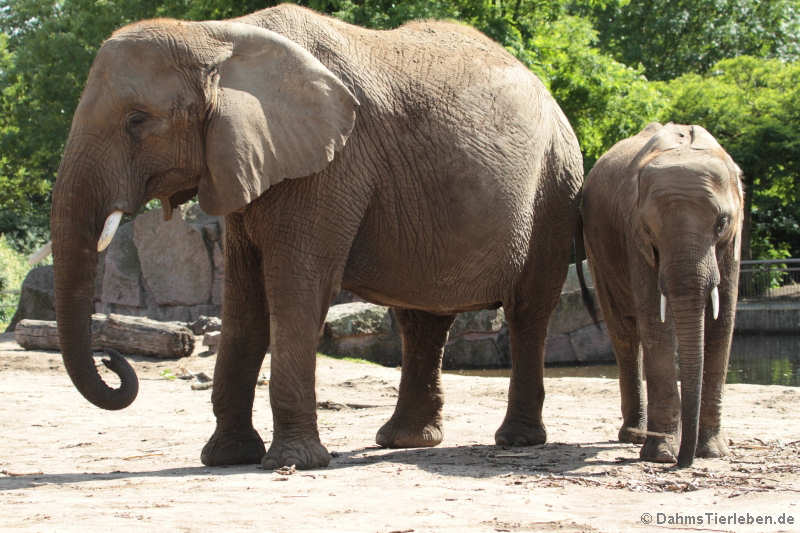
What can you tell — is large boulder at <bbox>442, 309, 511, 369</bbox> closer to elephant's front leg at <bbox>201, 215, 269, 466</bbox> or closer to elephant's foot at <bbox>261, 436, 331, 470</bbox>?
elephant's front leg at <bbox>201, 215, 269, 466</bbox>

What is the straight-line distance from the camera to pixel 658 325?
314 inches

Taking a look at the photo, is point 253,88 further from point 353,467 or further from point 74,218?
point 353,467

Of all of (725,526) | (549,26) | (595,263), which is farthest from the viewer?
(549,26)

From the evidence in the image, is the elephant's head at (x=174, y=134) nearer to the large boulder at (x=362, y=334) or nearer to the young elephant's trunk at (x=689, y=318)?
the young elephant's trunk at (x=689, y=318)

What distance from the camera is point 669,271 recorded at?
7.46 m

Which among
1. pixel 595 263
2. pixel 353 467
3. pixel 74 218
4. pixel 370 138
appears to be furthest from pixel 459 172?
pixel 74 218

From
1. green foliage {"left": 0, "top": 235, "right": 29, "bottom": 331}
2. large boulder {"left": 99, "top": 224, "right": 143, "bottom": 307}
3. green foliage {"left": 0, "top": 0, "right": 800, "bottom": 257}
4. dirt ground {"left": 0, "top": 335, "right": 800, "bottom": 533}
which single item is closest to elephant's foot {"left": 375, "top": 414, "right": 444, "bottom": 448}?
dirt ground {"left": 0, "top": 335, "right": 800, "bottom": 533}

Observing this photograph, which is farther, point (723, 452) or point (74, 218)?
point (723, 452)

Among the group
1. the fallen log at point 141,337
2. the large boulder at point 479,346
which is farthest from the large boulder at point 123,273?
the fallen log at point 141,337

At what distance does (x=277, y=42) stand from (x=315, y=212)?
1.12 meters

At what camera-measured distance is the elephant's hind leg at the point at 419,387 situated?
30.2ft

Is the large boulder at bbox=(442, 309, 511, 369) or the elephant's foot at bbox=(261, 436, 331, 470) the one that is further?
the large boulder at bbox=(442, 309, 511, 369)

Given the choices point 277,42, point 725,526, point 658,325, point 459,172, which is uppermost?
point 277,42

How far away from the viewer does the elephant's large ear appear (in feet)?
23.9
